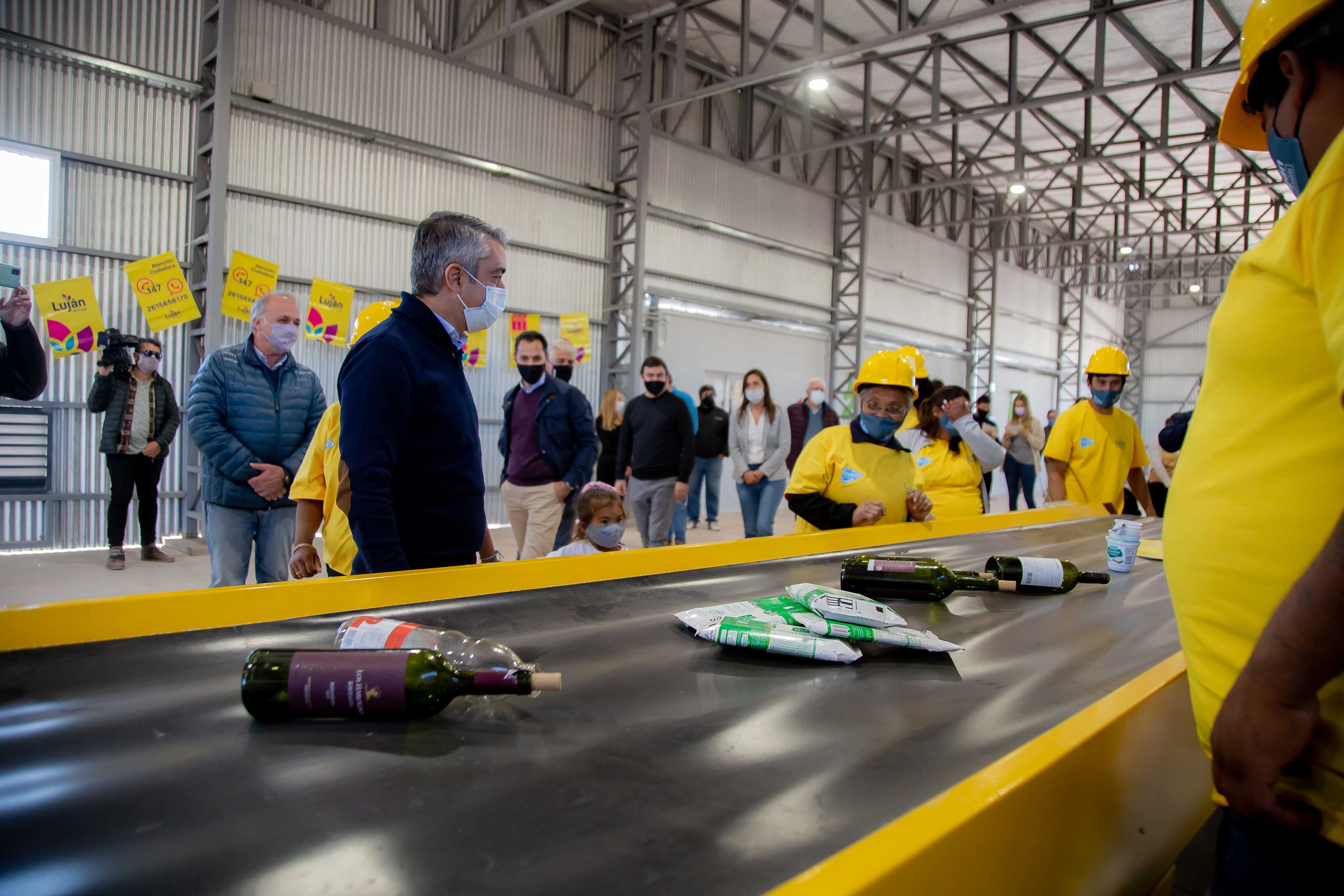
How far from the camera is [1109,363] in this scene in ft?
12.6

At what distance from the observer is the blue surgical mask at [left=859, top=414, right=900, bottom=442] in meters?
2.86

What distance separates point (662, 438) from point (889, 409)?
2629mm

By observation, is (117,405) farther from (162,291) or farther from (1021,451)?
(1021,451)

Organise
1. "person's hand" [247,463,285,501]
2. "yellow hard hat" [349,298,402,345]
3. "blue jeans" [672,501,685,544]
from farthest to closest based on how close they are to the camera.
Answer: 1. "blue jeans" [672,501,685,544]
2. "yellow hard hat" [349,298,402,345]
3. "person's hand" [247,463,285,501]

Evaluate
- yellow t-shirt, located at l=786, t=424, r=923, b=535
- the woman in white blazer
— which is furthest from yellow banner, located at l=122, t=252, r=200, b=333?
yellow t-shirt, located at l=786, t=424, r=923, b=535

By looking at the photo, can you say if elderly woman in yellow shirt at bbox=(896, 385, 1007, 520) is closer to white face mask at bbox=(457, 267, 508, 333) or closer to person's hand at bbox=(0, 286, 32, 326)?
white face mask at bbox=(457, 267, 508, 333)

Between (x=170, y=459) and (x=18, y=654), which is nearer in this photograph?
(x=18, y=654)

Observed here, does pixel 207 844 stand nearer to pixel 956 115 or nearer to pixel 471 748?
pixel 471 748

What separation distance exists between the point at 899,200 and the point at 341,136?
33.1ft

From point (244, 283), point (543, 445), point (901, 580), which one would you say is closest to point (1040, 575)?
point (901, 580)


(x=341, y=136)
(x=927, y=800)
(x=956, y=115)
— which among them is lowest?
(x=927, y=800)

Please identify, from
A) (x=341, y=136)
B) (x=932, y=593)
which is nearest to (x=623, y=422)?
(x=932, y=593)

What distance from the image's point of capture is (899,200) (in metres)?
14.3

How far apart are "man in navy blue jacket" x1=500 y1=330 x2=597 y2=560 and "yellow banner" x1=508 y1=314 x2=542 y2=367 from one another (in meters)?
3.70
